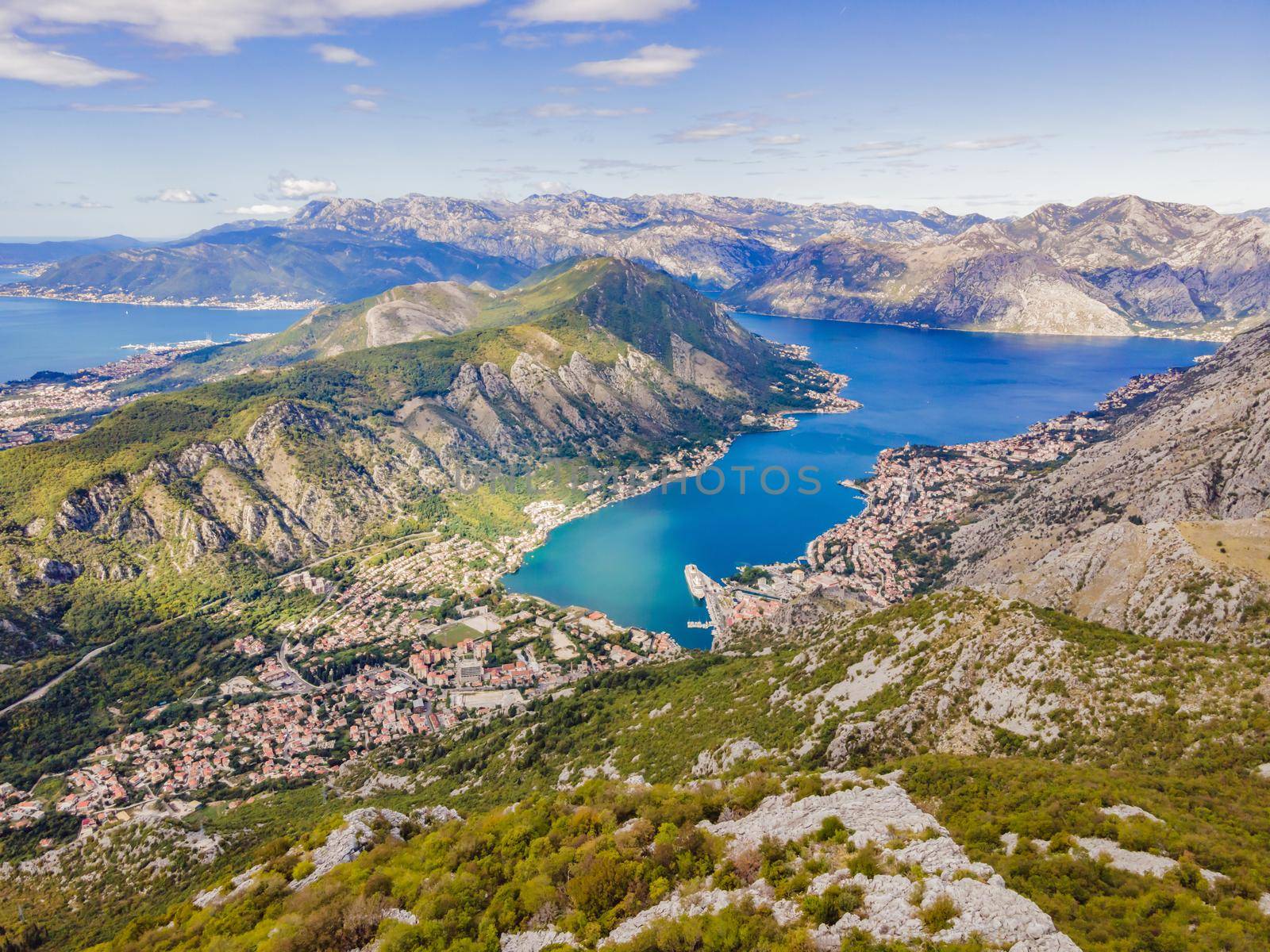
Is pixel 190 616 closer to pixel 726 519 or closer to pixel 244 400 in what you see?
pixel 244 400

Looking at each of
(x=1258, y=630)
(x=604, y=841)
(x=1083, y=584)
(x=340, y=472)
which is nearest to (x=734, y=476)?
(x=340, y=472)

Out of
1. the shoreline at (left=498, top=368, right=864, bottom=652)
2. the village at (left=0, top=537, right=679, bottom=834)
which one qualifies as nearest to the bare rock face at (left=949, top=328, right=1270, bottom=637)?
the shoreline at (left=498, top=368, right=864, bottom=652)

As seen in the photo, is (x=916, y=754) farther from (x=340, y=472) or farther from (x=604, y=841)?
(x=340, y=472)

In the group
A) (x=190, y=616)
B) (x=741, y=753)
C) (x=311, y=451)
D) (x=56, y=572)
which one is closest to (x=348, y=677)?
(x=190, y=616)

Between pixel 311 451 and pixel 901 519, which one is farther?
pixel 311 451

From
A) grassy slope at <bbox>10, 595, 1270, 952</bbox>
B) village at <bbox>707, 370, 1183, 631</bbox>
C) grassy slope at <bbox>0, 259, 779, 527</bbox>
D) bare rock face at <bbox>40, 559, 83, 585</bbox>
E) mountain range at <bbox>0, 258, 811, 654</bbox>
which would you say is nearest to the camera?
grassy slope at <bbox>10, 595, 1270, 952</bbox>

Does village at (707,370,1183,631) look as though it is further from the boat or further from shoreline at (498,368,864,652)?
shoreline at (498,368,864,652)

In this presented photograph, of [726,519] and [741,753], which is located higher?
[741,753]
